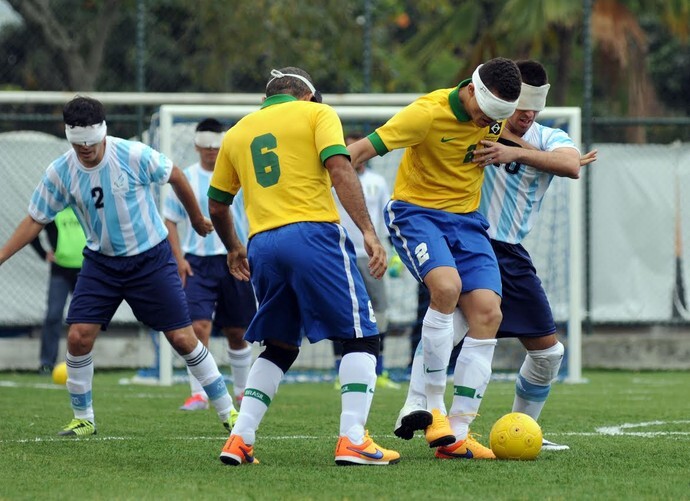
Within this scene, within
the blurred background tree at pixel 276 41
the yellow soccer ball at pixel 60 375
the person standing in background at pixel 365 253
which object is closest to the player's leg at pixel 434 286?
the person standing in background at pixel 365 253

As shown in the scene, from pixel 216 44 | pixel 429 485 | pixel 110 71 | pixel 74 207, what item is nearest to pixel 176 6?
pixel 216 44

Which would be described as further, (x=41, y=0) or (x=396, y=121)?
(x=41, y=0)

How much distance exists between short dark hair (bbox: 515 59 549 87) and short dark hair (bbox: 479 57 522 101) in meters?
0.46

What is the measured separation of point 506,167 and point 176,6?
13.2 meters

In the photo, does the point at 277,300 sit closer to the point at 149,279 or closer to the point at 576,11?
the point at 149,279

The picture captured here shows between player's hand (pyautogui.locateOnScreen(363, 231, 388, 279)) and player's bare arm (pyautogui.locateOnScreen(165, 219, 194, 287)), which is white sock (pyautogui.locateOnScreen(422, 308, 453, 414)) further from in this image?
player's bare arm (pyautogui.locateOnScreen(165, 219, 194, 287))

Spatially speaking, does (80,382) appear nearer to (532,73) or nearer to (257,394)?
(257,394)

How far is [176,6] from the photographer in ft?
64.7

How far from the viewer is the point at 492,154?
6.86 m

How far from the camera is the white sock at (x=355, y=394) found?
643 cm

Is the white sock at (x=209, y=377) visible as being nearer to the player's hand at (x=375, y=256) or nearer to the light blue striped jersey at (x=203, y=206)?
the player's hand at (x=375, y=256)

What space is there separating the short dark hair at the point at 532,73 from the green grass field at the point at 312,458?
202 centimetres

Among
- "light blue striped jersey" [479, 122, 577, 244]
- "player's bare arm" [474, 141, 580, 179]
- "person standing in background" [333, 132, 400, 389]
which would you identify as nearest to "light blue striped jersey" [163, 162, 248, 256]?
"person standing in background" [333, 132, 400, 389]

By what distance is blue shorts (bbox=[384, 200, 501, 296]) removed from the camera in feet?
22.3
